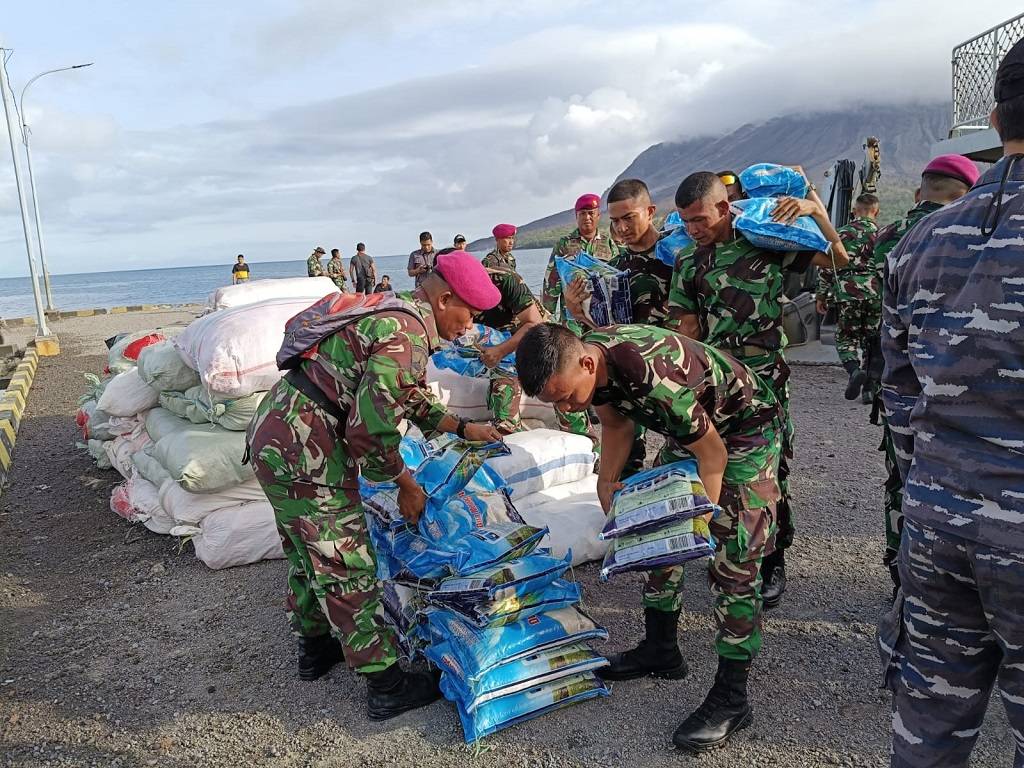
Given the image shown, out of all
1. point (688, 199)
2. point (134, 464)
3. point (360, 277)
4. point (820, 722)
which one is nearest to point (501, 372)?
point (688, 199)

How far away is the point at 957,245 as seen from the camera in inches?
57.3

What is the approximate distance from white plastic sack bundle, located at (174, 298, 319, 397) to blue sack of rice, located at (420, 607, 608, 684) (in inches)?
73.0

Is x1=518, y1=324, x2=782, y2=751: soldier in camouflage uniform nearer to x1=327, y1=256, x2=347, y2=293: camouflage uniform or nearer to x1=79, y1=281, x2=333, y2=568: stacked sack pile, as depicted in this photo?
x1=79, y1=281, x2=333, y2=568: stacked sack pile

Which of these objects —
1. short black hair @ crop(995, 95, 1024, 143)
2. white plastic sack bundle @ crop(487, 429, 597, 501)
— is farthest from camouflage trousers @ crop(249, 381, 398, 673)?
short black hair @ crop(995, 95, 1024, 143)

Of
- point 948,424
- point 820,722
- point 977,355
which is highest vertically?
point 977,355

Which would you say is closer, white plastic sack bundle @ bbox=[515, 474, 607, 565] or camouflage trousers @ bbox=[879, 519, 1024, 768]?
camouflage trousers @ bbox=[879, 519, 1024, 768]

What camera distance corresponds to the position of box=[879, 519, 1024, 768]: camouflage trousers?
1.43m

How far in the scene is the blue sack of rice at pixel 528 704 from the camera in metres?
2.58

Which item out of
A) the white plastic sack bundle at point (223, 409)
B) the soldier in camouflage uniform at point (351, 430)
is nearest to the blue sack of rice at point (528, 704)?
the soldier in camouflage uniform at point (351, 430)

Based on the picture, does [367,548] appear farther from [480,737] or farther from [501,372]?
[501,372]

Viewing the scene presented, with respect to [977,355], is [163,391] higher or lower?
lower

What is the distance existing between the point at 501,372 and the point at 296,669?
89.5 inches

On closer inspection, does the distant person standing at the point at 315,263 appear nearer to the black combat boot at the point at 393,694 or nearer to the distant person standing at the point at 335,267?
the distant person standing at the point at 335,267

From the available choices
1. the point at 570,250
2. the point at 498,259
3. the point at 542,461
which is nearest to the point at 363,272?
the point at 498,259
